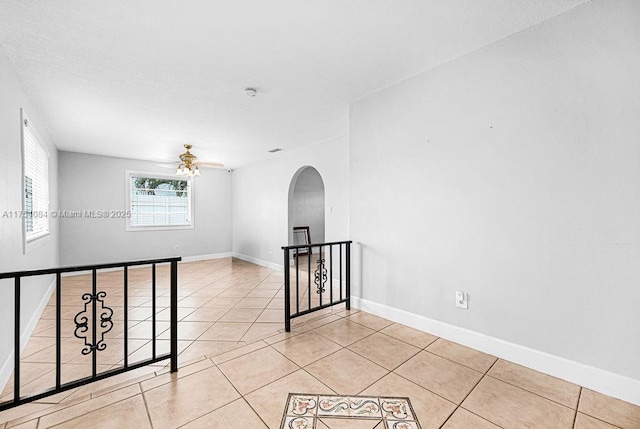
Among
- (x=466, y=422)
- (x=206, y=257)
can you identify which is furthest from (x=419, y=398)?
(x=206, y=257)

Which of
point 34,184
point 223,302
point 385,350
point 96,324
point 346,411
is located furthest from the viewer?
point 223,302

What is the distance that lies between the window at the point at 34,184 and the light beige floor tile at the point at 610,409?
440 centimetres

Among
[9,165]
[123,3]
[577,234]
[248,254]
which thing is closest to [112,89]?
[9,165]

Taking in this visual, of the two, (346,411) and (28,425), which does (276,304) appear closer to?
(346,411)

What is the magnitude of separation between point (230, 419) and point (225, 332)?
4.03 feet

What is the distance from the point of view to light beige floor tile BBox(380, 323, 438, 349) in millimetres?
2410

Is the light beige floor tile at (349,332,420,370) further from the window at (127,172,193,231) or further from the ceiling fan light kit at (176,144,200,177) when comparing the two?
the window at (127,172,193,231)

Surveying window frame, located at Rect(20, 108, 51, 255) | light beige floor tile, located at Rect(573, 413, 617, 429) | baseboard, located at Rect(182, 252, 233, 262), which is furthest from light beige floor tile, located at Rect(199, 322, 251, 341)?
baseboard, located at Rect(182, 252, 233, 262)

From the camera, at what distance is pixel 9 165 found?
2.20m

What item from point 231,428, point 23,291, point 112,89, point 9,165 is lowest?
point 231,428

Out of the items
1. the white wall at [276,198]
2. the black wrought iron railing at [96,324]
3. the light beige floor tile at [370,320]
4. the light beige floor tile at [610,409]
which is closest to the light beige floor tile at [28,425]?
the black wrought iron railing at [96,324]

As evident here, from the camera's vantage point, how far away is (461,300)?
7.74ft

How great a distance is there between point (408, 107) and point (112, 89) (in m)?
2.91

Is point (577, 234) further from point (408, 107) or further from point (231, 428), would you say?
point (231, 428)
